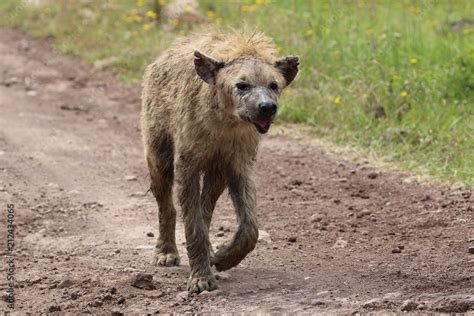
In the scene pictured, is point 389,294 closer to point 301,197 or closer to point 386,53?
point 301,197

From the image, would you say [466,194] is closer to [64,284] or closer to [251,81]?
[251,81]

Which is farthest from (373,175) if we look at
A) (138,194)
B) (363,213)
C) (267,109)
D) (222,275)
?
(267,109)

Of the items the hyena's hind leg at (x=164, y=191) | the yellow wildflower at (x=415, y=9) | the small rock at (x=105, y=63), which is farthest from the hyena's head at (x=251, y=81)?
the small rock at (x=105, y=63)

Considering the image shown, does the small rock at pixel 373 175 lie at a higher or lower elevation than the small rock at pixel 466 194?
lower

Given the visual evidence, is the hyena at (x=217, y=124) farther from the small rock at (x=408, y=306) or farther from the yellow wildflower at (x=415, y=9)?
the yellow wildflower at (x=415, y=9)

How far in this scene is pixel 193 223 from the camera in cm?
578

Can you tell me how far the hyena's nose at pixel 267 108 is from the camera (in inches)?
209

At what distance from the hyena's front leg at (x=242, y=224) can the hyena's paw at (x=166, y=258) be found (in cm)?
59

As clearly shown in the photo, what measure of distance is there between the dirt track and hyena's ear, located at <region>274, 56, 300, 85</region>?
115 cm

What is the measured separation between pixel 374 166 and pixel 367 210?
1.15m

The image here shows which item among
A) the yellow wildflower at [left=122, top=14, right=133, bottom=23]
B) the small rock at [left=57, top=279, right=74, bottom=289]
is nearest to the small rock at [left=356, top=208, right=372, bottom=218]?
the small rock at [left=57, top=279, right=74, bottom=289]

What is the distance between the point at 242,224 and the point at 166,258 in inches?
32.1

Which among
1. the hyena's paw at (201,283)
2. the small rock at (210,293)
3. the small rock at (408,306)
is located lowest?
the small rock at (210,293)

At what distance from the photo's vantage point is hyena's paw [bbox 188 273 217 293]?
18.4 feet
